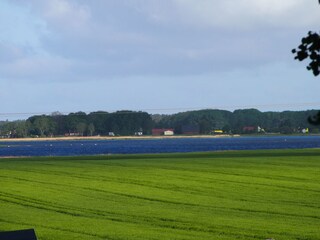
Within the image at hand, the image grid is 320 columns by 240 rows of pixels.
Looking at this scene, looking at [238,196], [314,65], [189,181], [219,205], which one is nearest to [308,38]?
[314,65]

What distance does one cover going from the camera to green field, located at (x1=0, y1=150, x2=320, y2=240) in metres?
27.9

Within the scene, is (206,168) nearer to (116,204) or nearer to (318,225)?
(116,204)

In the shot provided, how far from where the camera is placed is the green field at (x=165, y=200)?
2788cm

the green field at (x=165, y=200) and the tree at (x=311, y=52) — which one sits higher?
the tree at (x=311, y=52)

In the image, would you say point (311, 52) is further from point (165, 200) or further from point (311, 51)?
point (165, 200)

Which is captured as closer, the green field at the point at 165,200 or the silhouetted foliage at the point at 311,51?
the silhouetted foliage at the point at 311,51

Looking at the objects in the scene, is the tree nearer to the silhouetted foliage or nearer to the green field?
the silhouetted foliage

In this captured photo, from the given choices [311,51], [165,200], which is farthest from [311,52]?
[165,200]

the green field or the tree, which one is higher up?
the tree

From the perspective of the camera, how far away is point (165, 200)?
38.6m

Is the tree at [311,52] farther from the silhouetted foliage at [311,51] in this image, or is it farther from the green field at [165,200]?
the green field at [165,200]

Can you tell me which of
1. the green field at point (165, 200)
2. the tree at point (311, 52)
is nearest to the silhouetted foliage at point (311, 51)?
the tree at point (311, 52)

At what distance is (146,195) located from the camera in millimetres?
40750

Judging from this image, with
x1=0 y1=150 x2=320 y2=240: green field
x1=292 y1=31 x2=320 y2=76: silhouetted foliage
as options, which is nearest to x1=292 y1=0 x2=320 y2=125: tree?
x1=292 y1=31 x2=320 y2=76: silhouetted foliage
